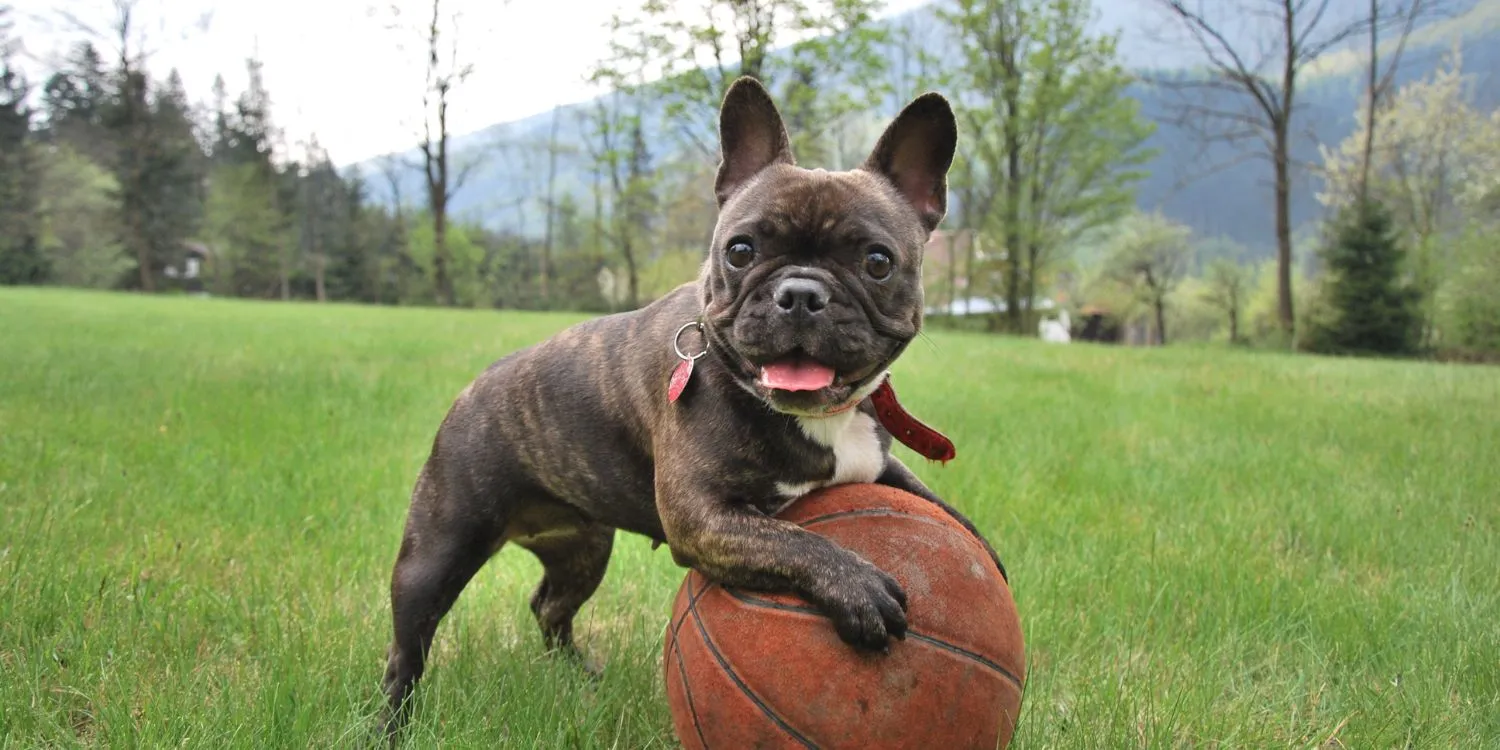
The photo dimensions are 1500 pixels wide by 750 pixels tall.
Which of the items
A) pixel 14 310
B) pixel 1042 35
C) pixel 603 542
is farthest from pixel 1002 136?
pixel 603 542

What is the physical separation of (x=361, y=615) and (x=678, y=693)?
6.49ft

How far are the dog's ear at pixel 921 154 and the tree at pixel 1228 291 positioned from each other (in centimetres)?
5752

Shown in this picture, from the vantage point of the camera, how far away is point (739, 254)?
2.74 m

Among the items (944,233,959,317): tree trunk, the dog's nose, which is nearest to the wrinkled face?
the dog's nose

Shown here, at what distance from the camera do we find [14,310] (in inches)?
824

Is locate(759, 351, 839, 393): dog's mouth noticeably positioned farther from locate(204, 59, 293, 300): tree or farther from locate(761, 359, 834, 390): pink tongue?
locate(204, 59, 293, 300): tree

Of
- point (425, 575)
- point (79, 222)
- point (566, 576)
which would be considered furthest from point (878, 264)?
point (79, 222)

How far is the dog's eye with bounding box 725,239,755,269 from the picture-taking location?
2732 millimetres

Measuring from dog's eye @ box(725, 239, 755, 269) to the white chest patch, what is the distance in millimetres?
496

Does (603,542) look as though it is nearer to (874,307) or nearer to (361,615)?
(361,615)

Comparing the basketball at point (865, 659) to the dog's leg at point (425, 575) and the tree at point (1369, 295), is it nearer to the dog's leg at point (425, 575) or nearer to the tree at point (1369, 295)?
the dog's leg at point (425, 575)

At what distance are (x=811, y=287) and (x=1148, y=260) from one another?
64415mm

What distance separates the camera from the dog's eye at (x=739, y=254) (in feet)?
8.96

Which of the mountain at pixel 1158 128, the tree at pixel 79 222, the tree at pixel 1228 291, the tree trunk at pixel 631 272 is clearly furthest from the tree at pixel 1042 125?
the tree at pixel 79 222
